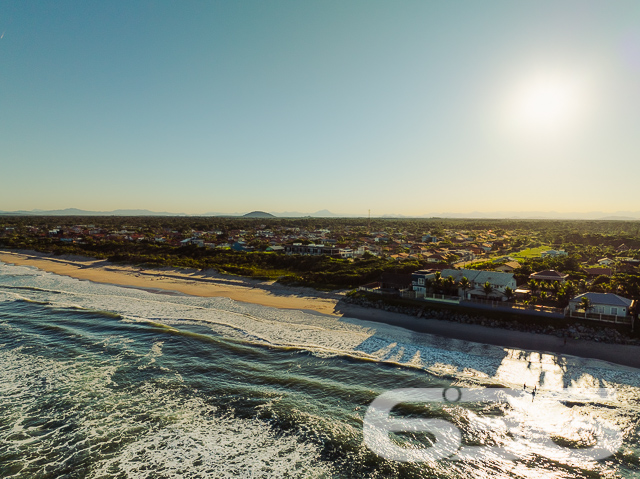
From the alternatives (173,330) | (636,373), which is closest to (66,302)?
(173,330)

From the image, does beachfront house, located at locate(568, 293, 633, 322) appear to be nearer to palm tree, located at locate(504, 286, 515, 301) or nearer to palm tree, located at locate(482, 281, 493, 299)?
palm tree, located at locate(504, 286, 515, 301)

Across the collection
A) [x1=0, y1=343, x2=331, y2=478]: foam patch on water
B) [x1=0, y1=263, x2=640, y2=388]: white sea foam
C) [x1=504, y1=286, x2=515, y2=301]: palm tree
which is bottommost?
[x1=0, y1=343, x2=331, y2=478]: foam patch on water

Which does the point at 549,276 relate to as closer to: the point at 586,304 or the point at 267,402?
the point at 586,304

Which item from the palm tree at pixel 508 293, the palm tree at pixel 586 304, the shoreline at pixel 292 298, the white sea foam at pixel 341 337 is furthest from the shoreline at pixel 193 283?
the palm tree at pixel 586 304

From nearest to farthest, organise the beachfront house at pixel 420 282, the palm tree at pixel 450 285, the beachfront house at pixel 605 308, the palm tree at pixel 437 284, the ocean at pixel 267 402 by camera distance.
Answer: the ocean at pixel 267 402
the beachfront house at pixel 605 308
the palm tree at pixel 450 285
the palm tree at pixel 437 284
the beachfront house at pixel 420 282

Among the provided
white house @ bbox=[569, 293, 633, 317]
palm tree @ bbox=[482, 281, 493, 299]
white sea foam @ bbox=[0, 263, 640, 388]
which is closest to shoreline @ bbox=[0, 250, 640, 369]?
white sea foam @ bbox=[0, 263, 640, 388]

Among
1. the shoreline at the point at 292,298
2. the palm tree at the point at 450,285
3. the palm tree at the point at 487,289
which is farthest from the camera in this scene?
the palm tree at the point at 450,285

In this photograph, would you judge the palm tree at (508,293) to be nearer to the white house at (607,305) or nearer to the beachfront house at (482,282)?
the beachfront house at (482,282)
